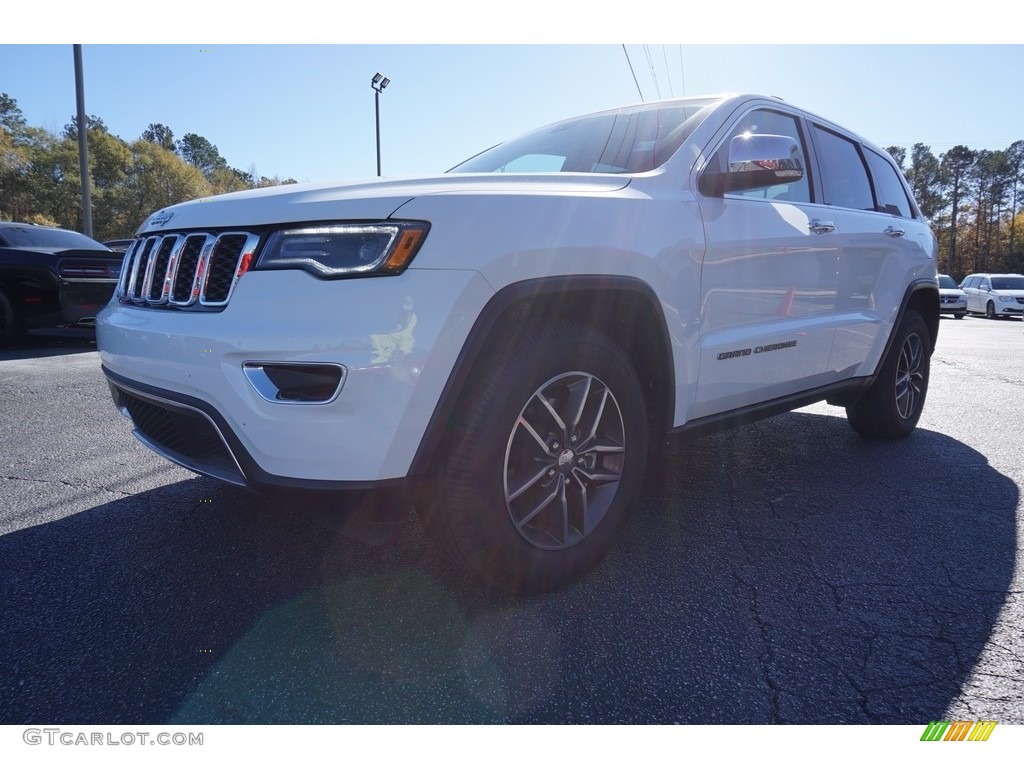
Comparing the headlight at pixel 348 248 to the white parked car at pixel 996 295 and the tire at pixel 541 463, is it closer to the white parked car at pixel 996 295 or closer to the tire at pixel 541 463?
the tire at pixel 541 463

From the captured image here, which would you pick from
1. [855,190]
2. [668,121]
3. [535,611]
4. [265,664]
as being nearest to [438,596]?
[535,611]

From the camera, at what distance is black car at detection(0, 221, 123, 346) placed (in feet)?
25.7

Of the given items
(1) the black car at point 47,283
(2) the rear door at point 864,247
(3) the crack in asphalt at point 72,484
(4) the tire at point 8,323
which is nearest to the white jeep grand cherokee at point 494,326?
(2) the rear door at point 864,247

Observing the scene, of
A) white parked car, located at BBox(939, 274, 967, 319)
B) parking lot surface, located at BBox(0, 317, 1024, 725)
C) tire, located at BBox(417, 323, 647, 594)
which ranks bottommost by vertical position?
white parked car, located at BBox(939, 274, 967, 319)

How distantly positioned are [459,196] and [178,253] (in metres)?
0.97

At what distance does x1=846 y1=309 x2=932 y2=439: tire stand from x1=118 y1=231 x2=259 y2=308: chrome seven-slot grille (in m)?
3.85

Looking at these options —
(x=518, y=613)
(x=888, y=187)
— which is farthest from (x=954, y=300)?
(x=518, y=613)

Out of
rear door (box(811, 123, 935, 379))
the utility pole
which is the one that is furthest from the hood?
the utility pole

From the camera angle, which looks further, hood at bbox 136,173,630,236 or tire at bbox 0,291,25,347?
tire at bbox 0,291,25,347

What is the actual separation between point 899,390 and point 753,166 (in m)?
2.56

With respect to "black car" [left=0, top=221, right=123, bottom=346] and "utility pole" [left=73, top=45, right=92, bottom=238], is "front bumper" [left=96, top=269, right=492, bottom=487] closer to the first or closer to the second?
"black car" [left=0, top=221, right=123, bottom=346]

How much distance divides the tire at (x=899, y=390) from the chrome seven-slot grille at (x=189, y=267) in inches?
151

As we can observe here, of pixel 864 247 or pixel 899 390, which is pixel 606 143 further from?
pixel 899 390

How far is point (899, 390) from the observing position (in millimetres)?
4570
